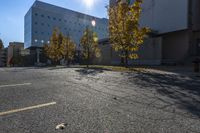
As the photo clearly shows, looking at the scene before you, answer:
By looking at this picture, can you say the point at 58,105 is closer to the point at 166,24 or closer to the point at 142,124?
the point at 142,124

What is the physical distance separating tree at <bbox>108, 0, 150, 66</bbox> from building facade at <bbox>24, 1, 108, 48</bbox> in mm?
59594

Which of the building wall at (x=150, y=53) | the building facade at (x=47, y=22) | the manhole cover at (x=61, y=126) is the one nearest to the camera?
the manhole cover at (x=61, y=126)

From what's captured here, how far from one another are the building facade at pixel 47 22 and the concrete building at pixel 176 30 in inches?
1893

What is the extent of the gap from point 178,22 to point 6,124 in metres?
39.2

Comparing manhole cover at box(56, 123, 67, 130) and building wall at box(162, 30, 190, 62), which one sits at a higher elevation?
building wall at box(162, 30, 190, 62)

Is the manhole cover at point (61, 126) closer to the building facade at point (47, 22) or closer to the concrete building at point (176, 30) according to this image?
the concrete building at point (176, 30)

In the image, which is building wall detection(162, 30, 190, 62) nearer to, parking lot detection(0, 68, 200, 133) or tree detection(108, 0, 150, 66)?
tree detection(108, 0, 150, 66)

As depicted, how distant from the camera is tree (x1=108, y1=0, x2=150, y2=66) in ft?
78.8

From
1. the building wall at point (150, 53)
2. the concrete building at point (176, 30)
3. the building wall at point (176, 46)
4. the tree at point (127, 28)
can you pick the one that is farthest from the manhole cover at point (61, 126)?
the building wall at point (176, 46)

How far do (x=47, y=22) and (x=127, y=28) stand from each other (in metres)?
76.2

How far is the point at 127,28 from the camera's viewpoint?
942 inches

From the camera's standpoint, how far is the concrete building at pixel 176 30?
37.5 m

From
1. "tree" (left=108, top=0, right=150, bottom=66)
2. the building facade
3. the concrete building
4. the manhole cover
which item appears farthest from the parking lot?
the building facade

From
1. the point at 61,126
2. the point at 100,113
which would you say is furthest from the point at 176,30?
the point at 61,126
